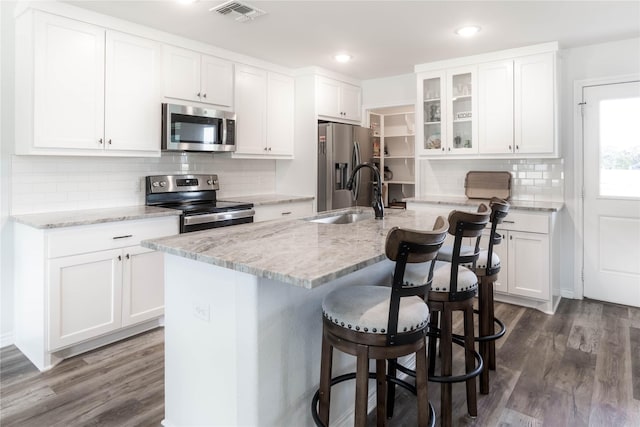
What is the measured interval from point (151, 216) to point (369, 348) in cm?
218

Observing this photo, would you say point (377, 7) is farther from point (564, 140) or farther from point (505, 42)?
point (564, 140)

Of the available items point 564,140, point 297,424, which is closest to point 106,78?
point 297,424

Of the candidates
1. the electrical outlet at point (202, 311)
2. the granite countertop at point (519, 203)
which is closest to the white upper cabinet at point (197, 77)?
the granite countertop at point (519, 203)

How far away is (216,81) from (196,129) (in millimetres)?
569

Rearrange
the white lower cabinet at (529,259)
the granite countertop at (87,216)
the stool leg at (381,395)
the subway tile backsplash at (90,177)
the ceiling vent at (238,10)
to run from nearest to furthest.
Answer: the stool leg at (381,395) → the granite countertop at (87,216) → the ceiling vent at (238,10) → the subway tile backsplash at (90,177) → the white lower cabinet at (529,259)

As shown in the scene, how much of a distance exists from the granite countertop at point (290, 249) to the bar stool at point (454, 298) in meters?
0.33

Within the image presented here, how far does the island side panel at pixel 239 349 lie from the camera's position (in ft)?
4.91

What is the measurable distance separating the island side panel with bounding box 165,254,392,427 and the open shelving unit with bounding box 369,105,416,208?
4.52 m

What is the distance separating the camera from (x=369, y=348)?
4.67 ft

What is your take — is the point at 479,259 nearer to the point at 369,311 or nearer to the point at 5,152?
the point at 369,311

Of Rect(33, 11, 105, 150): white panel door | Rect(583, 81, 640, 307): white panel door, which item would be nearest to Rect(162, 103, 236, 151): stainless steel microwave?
Rect(33, 11, 105, 150): white panel door

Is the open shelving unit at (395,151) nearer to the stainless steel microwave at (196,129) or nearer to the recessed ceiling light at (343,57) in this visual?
the recessed ceiling light at (343,57)

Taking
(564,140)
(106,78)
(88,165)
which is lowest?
(88,165)

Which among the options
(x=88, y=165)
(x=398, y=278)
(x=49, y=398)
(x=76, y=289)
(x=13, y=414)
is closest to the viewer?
(x=398, y=278)
